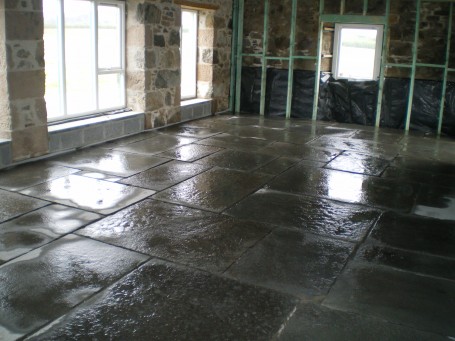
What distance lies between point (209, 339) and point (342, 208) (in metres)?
2.39

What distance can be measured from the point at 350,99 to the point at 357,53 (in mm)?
831

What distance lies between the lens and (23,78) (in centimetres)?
547

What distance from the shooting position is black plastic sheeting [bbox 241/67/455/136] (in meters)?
8.70

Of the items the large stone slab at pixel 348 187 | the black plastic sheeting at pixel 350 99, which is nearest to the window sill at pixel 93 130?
the large stone slab at pixel 348 187

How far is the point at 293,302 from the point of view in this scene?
9.71ft

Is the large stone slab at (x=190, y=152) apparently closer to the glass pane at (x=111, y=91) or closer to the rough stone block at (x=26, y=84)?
the glass pane at (x=111, y=91)

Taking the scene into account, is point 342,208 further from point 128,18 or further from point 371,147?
point 128,18

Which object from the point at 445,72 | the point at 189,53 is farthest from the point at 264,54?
the point at 445,72

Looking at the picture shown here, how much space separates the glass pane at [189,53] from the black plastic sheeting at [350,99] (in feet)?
3.81

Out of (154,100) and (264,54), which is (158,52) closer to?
(154,100)

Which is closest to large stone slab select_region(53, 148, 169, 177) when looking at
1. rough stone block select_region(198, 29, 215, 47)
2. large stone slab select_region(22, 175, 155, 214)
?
large stone slab select_region(22, 175, 155, 214)

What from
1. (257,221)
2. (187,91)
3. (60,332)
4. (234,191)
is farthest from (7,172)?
(187,91)

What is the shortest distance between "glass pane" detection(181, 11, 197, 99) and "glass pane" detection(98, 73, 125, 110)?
177 centimetres

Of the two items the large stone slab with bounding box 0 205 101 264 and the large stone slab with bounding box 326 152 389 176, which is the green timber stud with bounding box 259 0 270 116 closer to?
the large stone slab with bounding box 326 152 389 176
